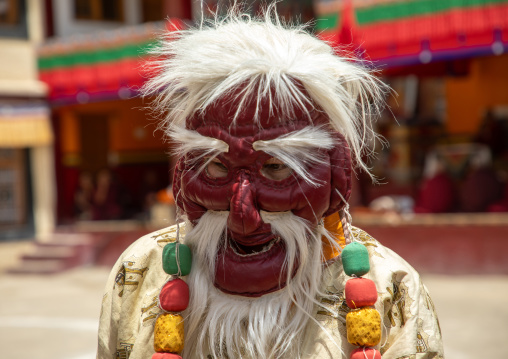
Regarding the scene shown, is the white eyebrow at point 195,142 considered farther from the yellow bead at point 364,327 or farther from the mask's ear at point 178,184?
the yellow bead at point 364,327

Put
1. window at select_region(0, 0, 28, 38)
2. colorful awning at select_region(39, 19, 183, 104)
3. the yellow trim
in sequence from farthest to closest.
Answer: window at select_region(0, 0, 28, 38) < the yellow trim < colorful awning at select_region(39, 19, 183, 104)

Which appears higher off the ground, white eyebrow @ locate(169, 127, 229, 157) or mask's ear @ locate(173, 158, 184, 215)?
white eyebrow @ locate(169, 127, 229, 157)

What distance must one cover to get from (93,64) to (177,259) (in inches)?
275

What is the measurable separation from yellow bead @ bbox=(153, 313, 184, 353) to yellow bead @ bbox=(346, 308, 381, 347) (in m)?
0.41

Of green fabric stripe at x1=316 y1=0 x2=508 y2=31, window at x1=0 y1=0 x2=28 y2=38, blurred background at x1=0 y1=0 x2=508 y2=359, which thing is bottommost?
blurred background at x1=0 y1=0 x2=508 y2=359

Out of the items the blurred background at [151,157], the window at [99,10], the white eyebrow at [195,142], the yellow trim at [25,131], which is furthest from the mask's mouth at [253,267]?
the window at [99,10]

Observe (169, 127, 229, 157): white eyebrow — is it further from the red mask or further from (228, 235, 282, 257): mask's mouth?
(228, 235, 282, 257): mask's mouth

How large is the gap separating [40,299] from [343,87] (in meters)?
6.05

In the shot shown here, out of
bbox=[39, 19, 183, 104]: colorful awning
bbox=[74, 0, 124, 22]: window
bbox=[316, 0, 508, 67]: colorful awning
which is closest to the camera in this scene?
bbox=[316, 0, 508, 67]: colorful awning

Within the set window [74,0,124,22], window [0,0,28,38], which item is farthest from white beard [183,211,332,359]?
window [74,0,124,22]

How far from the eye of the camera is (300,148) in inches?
55.6

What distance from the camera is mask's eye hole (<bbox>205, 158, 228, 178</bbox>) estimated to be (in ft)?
4.78

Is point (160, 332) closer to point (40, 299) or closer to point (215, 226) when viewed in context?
point (215, 226)

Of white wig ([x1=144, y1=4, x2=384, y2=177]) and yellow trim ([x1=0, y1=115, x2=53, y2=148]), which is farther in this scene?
yellow trim ([x1=0, y1=115, x2=53, y2=148])
